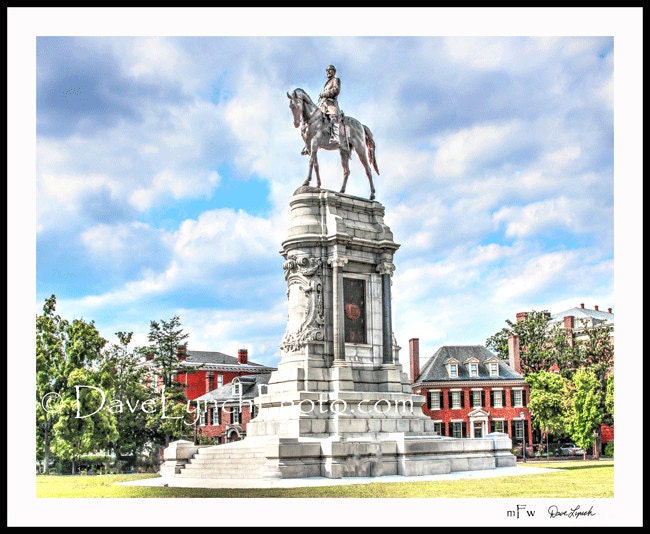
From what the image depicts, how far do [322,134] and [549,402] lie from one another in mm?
34368

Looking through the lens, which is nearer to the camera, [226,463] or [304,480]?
[304,480]

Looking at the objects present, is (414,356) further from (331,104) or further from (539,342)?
(331,104)

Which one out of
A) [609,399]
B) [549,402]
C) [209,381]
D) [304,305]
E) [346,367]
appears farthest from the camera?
[209,381]

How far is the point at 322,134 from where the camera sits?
98.6 feet

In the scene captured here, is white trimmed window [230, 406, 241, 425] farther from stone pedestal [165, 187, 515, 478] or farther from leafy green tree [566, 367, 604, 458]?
stone pedestal [165, 187, 515, 478]

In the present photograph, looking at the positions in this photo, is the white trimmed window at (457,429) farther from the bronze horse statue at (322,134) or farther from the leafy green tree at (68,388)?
the bronze horse statue at (322,134)

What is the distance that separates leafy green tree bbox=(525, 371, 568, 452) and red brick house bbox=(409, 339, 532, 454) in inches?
133

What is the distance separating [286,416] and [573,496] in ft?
35.5

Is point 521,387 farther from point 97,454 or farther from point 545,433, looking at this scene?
point 97,454

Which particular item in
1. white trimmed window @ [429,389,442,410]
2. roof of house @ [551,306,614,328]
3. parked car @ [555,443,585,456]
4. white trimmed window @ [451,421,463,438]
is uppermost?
roof of house @ [551,306,614,328]

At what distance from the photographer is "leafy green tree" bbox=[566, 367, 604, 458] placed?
170 ft

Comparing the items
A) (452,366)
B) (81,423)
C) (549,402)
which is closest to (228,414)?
(452,366)

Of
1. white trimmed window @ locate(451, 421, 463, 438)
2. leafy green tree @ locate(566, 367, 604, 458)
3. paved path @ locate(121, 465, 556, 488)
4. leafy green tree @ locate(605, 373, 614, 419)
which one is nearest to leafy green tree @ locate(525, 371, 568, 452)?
leafy green tree @ locate(566, 367, 604, 458)
